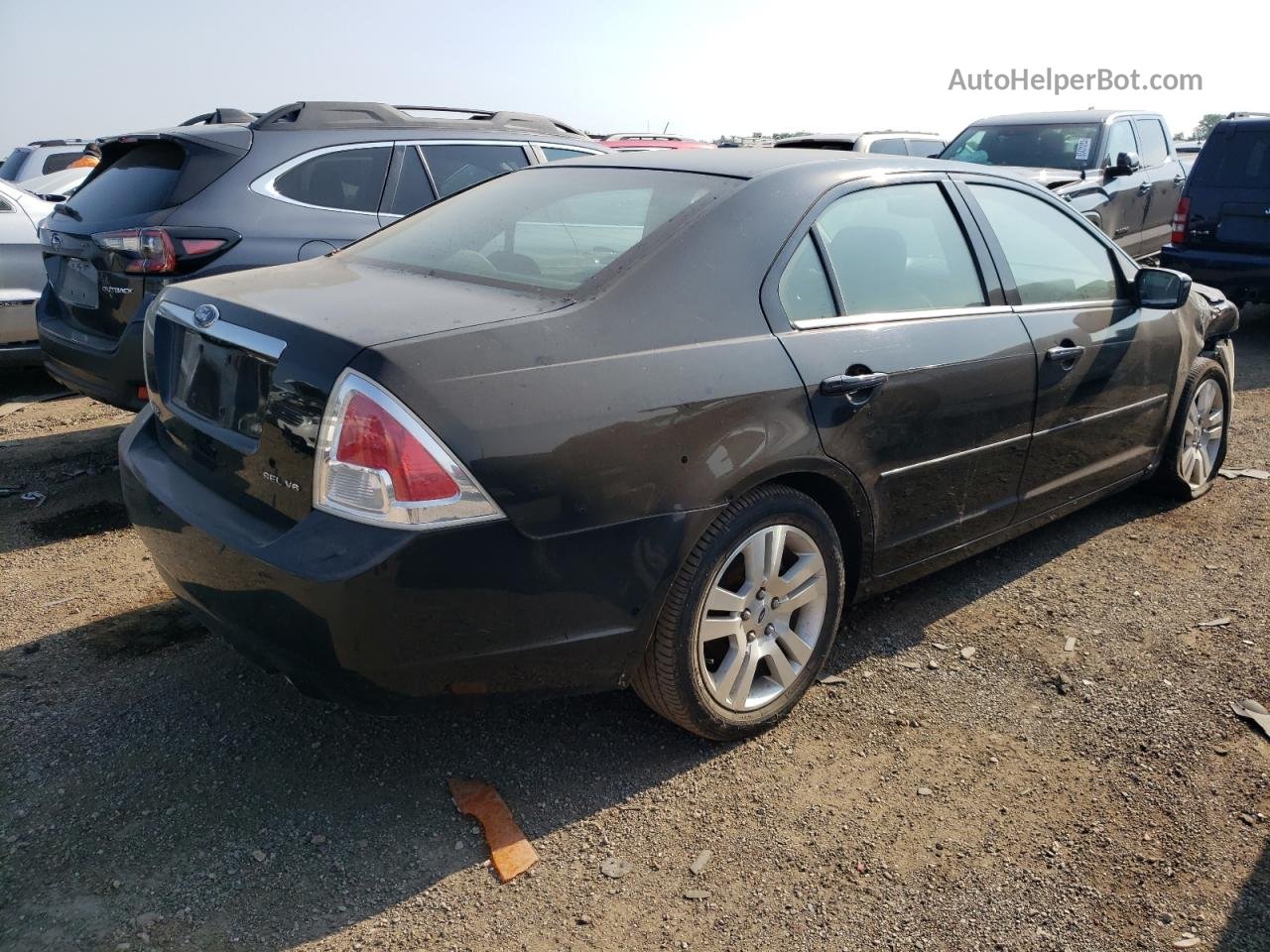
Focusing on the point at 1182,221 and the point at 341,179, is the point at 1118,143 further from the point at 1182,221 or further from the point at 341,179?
the point at 341,179

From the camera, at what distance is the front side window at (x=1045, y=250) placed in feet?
12.4

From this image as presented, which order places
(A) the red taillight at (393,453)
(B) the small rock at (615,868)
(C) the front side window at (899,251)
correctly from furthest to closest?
(C) the front side window at (899,251) < (B) the small rock at (615,868) < (A) the red taillight at (393,453)

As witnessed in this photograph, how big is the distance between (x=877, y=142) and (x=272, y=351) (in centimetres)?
961

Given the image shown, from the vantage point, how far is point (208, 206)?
4801 mm

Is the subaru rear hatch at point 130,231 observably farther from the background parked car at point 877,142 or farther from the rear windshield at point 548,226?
the background parked car at point 877,142

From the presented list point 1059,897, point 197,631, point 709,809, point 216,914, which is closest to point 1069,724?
point 1059,897

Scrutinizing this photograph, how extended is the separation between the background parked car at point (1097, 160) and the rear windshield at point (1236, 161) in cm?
90

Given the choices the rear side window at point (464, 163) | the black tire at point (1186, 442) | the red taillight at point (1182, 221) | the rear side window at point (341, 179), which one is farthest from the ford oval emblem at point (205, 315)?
the red taillight at point (1182, 221)

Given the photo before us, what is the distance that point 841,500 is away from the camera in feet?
10.3

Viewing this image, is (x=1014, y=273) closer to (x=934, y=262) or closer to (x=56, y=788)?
(x=934, y=262)

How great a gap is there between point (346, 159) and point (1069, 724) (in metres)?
4.24

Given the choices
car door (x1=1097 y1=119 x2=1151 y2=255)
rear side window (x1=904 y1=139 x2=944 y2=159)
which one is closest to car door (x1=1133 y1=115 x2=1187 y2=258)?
car door (x1=1097 y1=119 x2=1151 y2=255)

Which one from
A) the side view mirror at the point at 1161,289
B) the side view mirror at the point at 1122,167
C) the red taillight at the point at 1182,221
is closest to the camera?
the side view mirror at the point at 1161,289

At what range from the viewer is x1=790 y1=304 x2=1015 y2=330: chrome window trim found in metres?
3.02
